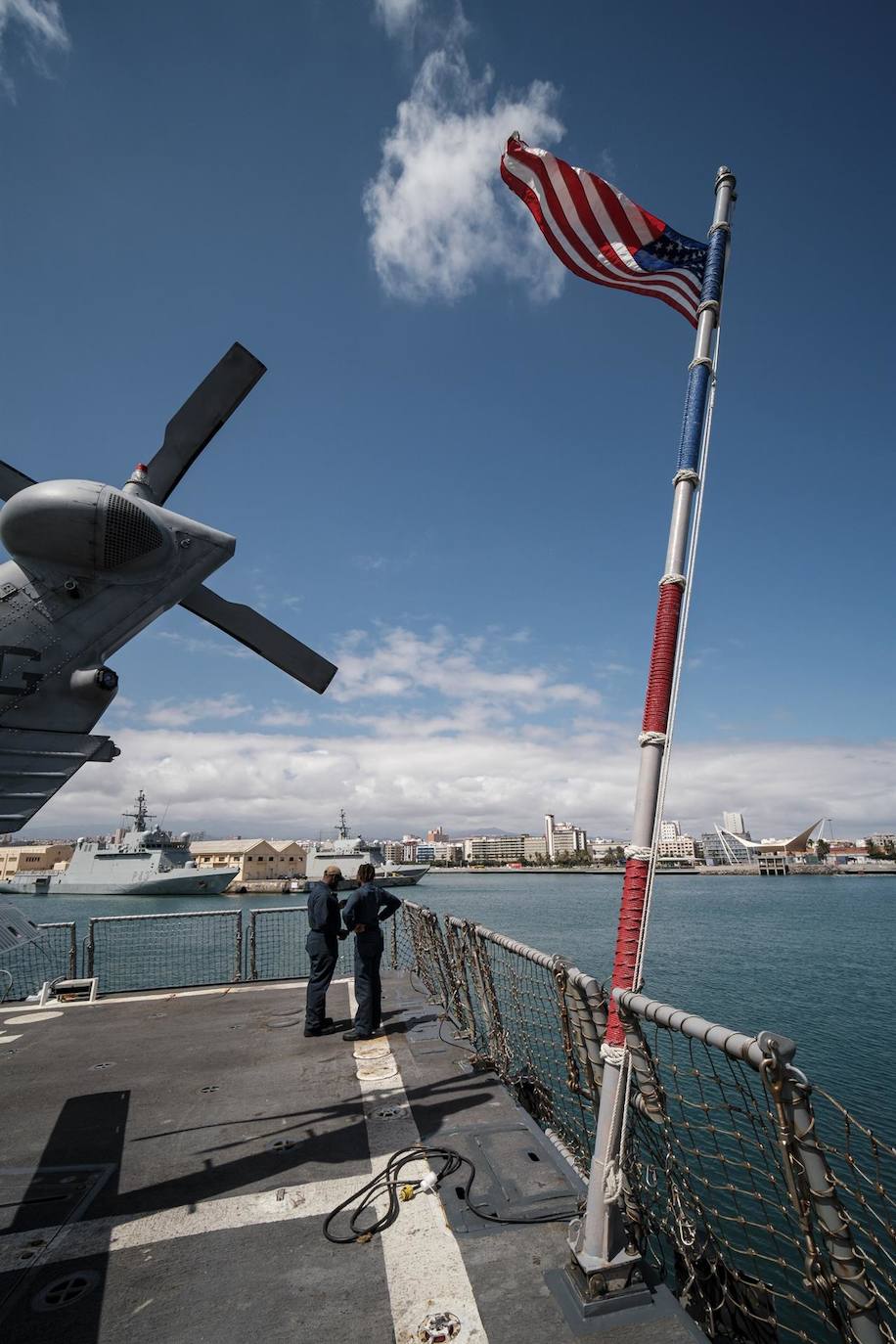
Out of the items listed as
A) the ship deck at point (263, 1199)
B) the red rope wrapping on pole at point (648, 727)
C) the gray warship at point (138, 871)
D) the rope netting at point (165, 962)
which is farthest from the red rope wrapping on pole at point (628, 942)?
the gray warship at point (138, 871)

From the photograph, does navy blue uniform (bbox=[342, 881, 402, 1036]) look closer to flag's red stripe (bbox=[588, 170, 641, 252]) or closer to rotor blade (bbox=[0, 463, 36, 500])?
rotor blade (bbox=[0, 463, 36, 500])

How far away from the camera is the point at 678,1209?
133 inches

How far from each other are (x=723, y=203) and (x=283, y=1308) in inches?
257

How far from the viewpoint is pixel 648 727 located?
3.30 meters

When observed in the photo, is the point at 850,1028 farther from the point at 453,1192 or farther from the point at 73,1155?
the point at 73,1155

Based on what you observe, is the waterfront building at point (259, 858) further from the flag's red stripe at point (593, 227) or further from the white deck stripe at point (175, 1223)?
the flag's red stripe at point (593, 227)

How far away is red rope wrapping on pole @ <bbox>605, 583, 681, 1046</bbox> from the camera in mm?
3098

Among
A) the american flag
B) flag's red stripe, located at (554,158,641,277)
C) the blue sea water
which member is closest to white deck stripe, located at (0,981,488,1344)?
the american flag

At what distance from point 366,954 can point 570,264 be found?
676cm

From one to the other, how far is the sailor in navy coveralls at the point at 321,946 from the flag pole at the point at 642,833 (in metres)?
4.55

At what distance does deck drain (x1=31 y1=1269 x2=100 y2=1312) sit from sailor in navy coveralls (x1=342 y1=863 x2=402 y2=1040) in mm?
3640

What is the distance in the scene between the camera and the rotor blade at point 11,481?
4457 millimetres

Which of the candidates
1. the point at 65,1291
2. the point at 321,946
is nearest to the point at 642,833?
the point at 65,1291

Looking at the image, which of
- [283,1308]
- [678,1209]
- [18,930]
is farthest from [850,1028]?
[18,930]
